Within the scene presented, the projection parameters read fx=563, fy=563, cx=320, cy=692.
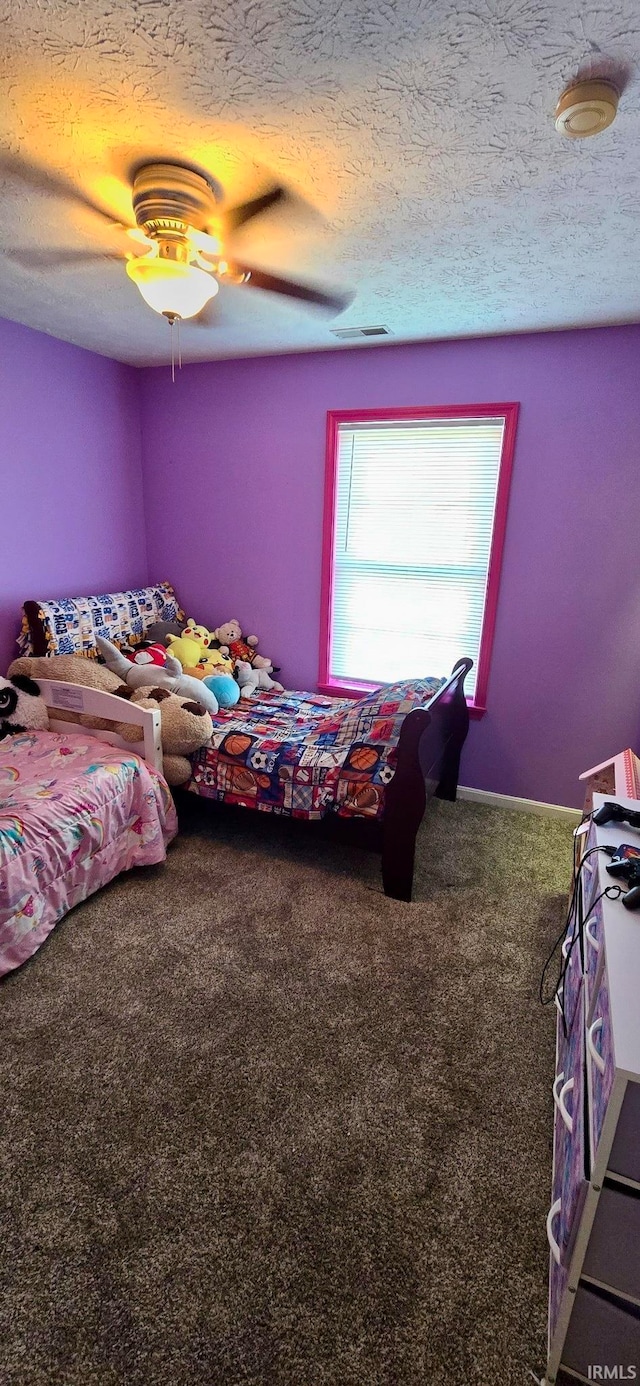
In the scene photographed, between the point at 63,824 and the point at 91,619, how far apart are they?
143 centimetres

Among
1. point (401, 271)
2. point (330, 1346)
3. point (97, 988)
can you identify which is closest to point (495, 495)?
point (401, 271)

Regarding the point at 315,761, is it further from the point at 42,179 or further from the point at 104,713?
the point at 42,179

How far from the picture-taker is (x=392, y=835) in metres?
2.27

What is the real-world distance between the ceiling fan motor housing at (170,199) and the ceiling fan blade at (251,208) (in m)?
0.06

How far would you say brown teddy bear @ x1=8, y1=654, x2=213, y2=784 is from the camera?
2.54 m

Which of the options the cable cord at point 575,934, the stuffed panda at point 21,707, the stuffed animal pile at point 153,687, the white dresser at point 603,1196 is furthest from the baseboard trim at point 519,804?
the stuffed panda at point 21,707

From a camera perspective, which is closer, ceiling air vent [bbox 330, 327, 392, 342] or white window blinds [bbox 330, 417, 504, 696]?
ceiling air vent [bbox 330, 327, 392, 342]

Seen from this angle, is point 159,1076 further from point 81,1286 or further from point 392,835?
point 392,835

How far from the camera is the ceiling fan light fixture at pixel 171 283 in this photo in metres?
1.59

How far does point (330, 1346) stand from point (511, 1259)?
403mm

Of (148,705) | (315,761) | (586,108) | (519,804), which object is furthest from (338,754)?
(586,108)

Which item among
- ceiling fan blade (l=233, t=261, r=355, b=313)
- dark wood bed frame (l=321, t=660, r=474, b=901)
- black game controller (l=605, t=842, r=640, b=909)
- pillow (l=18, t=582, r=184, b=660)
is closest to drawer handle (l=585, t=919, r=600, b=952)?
black game controller (l=605, t=842, r=640, b=909)

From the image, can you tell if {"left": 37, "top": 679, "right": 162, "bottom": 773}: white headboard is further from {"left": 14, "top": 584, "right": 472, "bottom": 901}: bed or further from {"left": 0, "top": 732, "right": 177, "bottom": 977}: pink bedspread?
{"left": 14, "top": 584, "right": 472, "bottom": 901}: bed

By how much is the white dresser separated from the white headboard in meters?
1.89
